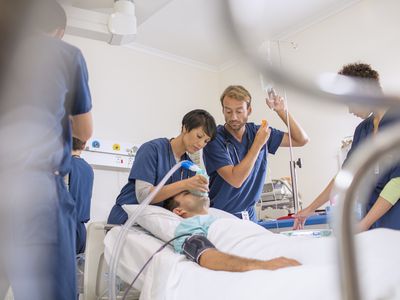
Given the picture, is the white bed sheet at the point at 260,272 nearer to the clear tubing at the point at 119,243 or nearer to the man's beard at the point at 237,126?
the clear tubing at the point at 119,243

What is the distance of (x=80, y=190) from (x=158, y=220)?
0.80 metres

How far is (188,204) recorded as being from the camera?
5.70 feet

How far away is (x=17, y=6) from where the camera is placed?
2.73 ft

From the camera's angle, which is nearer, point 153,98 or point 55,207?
point 55,207

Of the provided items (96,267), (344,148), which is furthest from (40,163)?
(344,148)

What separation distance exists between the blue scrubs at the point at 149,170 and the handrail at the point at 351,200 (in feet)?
4.63

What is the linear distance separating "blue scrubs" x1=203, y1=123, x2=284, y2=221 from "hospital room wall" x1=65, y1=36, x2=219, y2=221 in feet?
5.31

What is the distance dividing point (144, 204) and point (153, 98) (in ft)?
8.44

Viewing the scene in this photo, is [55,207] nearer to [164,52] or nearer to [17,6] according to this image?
[17,6]

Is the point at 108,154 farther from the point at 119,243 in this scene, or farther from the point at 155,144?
the point at 119,243

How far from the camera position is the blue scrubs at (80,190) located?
2.18m

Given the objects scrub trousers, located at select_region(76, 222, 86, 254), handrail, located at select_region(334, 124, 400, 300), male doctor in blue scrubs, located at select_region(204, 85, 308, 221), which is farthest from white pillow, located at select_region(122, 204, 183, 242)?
handrail, located at select_region(334, 124, 400, 300)

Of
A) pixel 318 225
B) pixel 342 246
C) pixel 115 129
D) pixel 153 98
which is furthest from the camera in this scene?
pixel 153 98

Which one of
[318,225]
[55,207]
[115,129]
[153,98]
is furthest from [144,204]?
[153,98]
